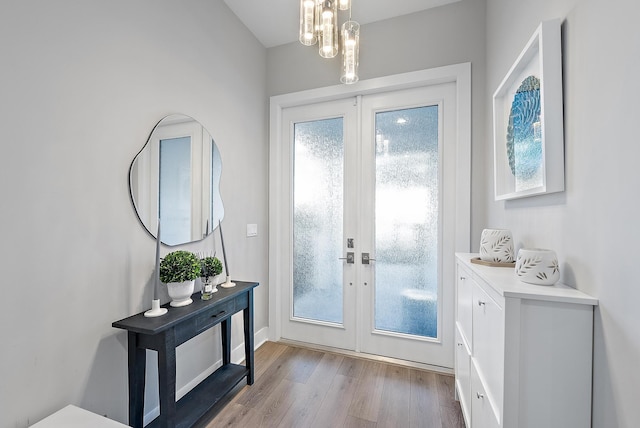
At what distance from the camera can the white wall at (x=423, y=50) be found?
2.09 m

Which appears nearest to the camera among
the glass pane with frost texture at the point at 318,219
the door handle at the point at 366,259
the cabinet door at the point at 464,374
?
the cabinet door at the point at 464,374

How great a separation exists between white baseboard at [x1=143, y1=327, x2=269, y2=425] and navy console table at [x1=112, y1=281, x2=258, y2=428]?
0.08 m

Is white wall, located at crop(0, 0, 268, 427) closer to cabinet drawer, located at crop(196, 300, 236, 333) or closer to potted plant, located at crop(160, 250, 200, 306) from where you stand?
potted plant, located at crop(160, 250, 200, 306)

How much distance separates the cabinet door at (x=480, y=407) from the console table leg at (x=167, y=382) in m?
1.44

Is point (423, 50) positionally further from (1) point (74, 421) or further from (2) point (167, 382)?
(1) point (74, 421)

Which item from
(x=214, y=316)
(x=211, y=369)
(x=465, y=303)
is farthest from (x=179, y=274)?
(x=465, y=303)

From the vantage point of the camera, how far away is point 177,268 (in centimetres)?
152

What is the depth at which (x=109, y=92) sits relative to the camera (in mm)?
1376

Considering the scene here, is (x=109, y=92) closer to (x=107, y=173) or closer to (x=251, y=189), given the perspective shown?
(x=107, y=173)

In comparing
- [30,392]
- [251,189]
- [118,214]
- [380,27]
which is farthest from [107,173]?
[380,27]

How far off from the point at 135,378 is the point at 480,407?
5.52 ft

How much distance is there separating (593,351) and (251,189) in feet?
7.66

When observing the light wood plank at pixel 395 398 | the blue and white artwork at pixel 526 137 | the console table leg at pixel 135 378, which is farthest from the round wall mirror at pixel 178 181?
the blue and white artwork at pixel 526 137

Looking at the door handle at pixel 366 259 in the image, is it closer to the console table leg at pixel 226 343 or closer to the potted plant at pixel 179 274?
the console table leg at pixel 226 343
